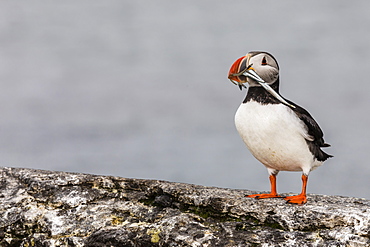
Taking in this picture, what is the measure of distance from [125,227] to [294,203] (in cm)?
191

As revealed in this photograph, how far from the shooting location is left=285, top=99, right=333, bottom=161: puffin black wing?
5684mm

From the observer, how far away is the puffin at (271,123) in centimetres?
552

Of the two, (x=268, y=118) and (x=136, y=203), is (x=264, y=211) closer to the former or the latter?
(x=268, y=118)

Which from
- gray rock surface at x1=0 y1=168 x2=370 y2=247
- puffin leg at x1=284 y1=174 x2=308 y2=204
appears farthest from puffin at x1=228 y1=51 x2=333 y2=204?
gray rock surface at x1=0 y1=168 x2=370 y2=247

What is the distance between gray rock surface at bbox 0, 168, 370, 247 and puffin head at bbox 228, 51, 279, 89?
1.42 m

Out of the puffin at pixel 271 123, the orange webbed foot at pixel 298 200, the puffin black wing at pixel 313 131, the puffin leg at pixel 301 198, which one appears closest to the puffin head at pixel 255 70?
the puffin at pixel 271 123

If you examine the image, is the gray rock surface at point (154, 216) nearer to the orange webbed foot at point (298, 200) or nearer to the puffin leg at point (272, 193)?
the orange webbed foot at point (298, 200)

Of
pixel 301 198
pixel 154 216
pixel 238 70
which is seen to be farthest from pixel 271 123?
pixel 154 216

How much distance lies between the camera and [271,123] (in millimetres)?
5477

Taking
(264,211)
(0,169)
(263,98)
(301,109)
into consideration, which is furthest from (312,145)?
(0,169)

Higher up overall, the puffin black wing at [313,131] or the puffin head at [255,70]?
the puffin head at [255,70]

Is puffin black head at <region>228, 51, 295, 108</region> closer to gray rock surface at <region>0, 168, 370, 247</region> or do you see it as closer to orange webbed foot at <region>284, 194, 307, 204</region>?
orange webbed foot at <region>284, 194, 307, 204</region>

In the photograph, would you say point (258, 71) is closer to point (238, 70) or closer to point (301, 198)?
point (238, 70)

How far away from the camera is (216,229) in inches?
191
